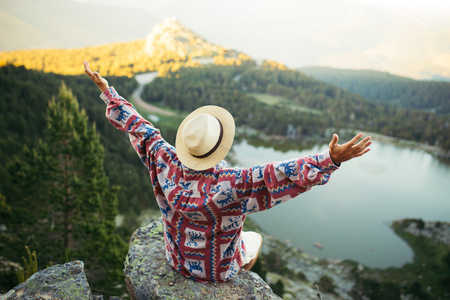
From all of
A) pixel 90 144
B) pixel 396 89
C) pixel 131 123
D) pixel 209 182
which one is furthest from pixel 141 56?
pixel 209 182

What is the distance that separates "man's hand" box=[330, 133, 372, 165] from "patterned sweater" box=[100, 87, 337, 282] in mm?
33

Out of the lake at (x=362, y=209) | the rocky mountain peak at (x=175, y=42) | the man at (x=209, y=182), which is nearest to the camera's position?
the man at (x=209, y=182)

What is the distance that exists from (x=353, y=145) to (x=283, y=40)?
5301 centimetres

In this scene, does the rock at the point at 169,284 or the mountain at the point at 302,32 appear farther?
the mountain at the point at 302,32

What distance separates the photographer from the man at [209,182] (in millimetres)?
1332

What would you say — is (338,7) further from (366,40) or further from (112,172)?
(112,172)

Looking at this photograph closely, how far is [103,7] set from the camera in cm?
5597

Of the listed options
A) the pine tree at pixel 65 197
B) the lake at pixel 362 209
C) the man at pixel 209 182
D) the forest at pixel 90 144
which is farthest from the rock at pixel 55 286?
the lake at pixel 362 209

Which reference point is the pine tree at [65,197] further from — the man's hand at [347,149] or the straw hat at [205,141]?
the man's hand at [347,149]

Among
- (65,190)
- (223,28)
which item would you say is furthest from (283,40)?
(65,190)

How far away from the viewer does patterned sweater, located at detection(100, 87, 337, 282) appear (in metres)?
1.37

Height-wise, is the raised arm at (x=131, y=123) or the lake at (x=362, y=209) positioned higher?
the raised arm at (x=131, y=123)

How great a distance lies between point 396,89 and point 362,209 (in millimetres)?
19044

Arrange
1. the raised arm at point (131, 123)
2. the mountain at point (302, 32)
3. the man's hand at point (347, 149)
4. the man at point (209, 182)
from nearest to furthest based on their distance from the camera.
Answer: the man's hand at point (347, 149), the man at point (209, 182), the raised arm at point (131, 123), the mountain at point (302, 32)
